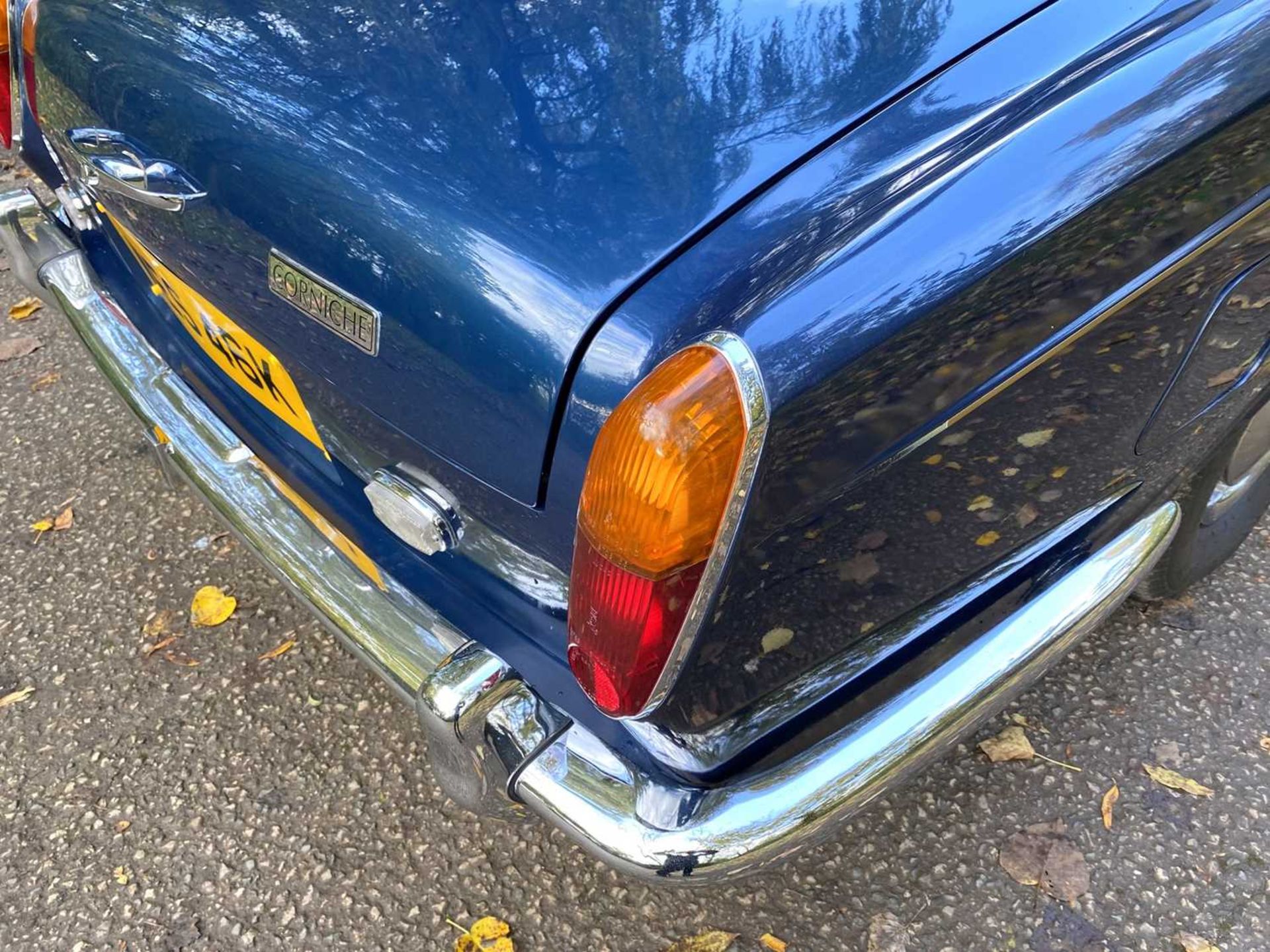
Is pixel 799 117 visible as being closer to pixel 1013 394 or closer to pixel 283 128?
pixel 1013 394

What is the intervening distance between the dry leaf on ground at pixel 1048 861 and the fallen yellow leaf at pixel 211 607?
70.7 inches

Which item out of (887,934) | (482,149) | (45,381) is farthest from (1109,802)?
(45,381)

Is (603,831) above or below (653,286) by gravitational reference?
below

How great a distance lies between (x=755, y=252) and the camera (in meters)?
1.09

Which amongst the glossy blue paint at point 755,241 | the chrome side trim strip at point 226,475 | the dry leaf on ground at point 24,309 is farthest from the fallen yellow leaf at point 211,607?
the dry leaf on ground at point 24,309

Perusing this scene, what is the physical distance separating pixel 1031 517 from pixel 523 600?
0.78 metres

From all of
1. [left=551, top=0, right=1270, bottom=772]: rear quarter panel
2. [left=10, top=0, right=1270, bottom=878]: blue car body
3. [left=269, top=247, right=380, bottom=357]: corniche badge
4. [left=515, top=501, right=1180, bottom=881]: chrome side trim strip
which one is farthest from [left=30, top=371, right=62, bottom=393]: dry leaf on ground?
[left=551, top=0, right=1270, bottom=772]: rear quarter panel

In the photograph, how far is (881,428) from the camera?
1.16 m

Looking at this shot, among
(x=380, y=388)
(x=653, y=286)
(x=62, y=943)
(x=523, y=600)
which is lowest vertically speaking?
Result: (x=62, y=943)

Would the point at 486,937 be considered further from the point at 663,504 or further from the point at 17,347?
the point at 17,347

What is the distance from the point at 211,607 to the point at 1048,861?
6.30ft

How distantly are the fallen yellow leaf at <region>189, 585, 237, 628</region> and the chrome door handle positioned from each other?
1116 mm

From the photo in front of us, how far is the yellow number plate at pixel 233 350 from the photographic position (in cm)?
157

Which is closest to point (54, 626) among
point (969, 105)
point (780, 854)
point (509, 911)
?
point (509, 911)
